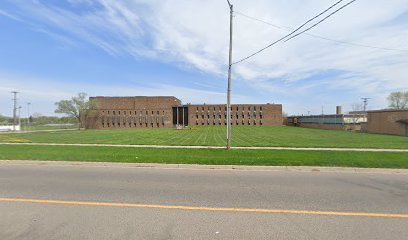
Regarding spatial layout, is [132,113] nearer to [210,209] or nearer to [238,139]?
[238,139]

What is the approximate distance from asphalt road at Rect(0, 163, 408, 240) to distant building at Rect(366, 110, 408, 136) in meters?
32.4

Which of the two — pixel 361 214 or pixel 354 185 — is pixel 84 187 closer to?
pixel 361 214

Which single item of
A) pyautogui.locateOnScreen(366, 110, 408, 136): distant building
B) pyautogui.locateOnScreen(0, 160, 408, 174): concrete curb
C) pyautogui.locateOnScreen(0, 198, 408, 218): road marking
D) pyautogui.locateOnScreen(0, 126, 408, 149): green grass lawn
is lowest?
pyautogui.locateOnScreen(0, 160, 408, 174): concrete curb

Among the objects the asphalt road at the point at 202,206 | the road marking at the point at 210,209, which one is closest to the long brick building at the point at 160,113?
the asphalt road at the point at 202,206

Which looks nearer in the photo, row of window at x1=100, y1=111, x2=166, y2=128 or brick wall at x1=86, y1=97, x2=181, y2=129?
row of window at x1=100, y1=111, x2=166, y2=128

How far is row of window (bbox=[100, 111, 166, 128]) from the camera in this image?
72.8 meters

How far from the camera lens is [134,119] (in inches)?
2884

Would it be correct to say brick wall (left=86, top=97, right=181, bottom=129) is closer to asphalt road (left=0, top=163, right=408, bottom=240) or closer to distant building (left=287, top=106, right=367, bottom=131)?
distant building (left=287, top=106, right=367, bottom=131)

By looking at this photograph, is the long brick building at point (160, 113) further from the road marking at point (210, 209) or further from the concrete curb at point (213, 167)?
the road marking at point (210, 209)

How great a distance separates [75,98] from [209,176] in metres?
69.0

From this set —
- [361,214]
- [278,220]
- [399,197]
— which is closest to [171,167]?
[278,220]

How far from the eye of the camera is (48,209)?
4.62 metres

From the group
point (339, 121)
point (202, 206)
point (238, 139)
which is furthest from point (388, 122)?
point (202, 206)

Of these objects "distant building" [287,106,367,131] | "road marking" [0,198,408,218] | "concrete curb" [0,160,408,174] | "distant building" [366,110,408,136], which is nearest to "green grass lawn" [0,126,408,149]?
"distant building" [366,110,408,136]
